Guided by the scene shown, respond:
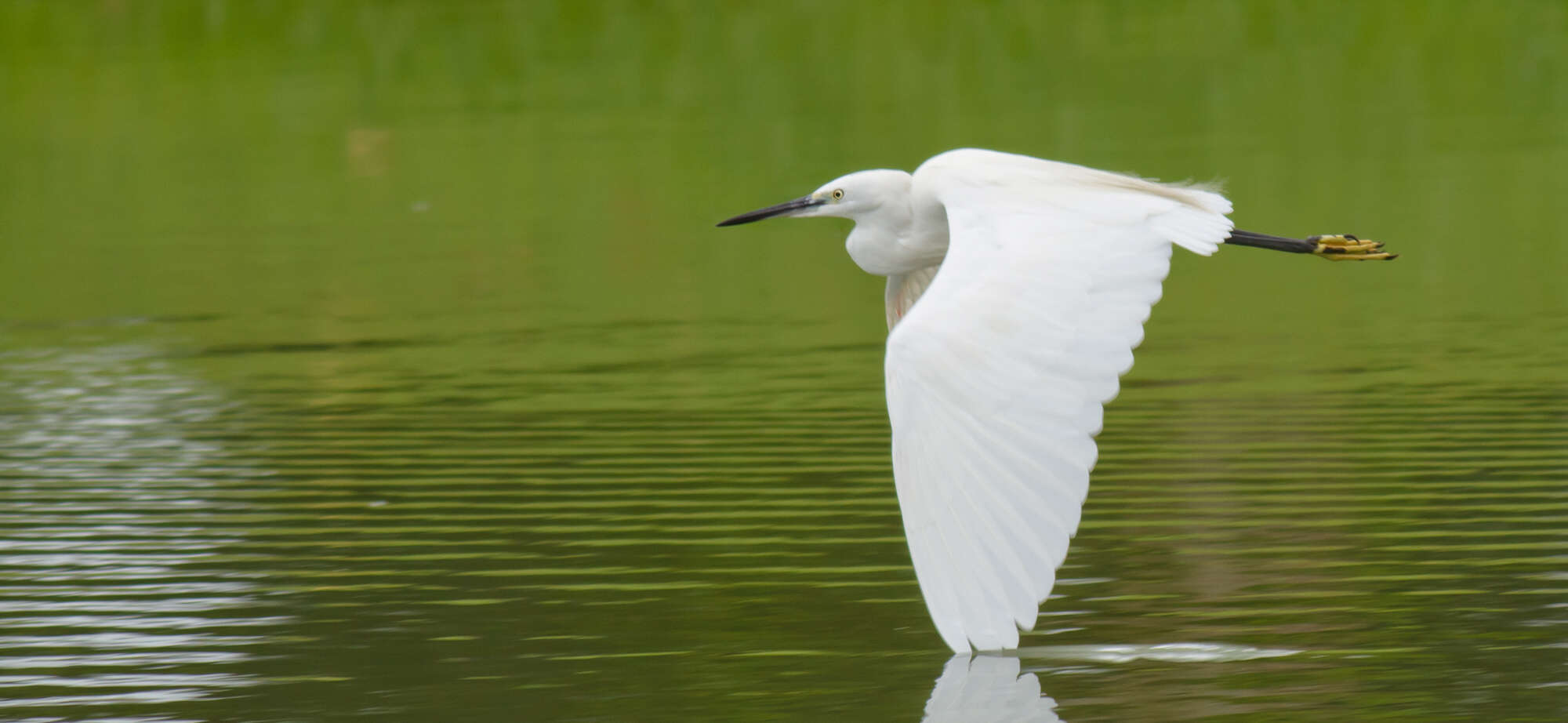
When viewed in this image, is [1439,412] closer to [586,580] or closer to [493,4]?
[586,580]

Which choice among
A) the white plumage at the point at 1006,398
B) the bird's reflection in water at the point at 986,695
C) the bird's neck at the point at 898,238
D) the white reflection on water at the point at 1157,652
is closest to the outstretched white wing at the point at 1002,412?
the white plumage at the point at 1006,398

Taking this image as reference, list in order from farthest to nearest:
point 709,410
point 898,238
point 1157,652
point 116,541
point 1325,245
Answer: point 709,410 → point 116,541 → point 1325,245 → point 898,238 → point 1157,652

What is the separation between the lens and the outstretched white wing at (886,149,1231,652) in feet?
13.8

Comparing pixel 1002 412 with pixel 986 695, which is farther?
pixel 986 695

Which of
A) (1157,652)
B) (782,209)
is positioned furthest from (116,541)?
(1157,652)

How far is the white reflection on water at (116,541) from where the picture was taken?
530 centimetres

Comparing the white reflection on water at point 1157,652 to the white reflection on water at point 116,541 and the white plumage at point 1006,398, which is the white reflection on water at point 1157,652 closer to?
the white plumage at point 1006,398

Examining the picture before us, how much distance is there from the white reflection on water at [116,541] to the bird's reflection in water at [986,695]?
1.54 meters

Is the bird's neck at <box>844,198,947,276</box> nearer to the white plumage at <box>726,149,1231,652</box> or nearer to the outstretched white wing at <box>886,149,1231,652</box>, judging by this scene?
the white plumage at <box>726,149,1231,652</box>

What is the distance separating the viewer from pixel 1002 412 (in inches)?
169

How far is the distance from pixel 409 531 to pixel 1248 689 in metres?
2.76

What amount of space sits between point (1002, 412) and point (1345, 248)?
2593 millimetres

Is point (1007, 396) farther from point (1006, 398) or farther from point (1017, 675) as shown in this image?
point (1017, 675)

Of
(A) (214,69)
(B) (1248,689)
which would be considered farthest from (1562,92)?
(B) (1248,689)
